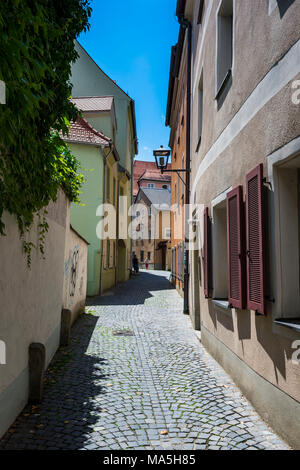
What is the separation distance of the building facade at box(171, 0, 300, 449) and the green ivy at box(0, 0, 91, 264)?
198 cm

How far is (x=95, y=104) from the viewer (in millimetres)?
18109

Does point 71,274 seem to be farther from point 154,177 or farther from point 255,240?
point 154,177

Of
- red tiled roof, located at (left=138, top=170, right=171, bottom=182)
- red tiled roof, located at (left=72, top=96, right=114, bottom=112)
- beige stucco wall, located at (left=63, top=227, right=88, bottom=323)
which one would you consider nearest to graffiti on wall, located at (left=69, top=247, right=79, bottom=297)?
beige stucco wall, located at (left=63, top=227, right=88, bottom=323)

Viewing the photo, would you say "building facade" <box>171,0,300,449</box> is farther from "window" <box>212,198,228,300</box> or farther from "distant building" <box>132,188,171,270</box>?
"distant building" <box>132,188,171,270</box>

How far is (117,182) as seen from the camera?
2058 cm

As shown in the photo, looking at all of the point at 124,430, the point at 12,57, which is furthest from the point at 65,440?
the point at 12,57

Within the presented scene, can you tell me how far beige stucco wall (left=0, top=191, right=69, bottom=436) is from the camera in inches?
136

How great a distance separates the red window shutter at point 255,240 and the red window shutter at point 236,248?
18 cm

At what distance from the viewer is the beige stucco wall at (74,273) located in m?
8.11

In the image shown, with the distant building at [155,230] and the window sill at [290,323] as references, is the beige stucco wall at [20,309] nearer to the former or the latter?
the window sill at [290,323]

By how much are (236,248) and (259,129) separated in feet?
5.06

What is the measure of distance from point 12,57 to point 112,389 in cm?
398
